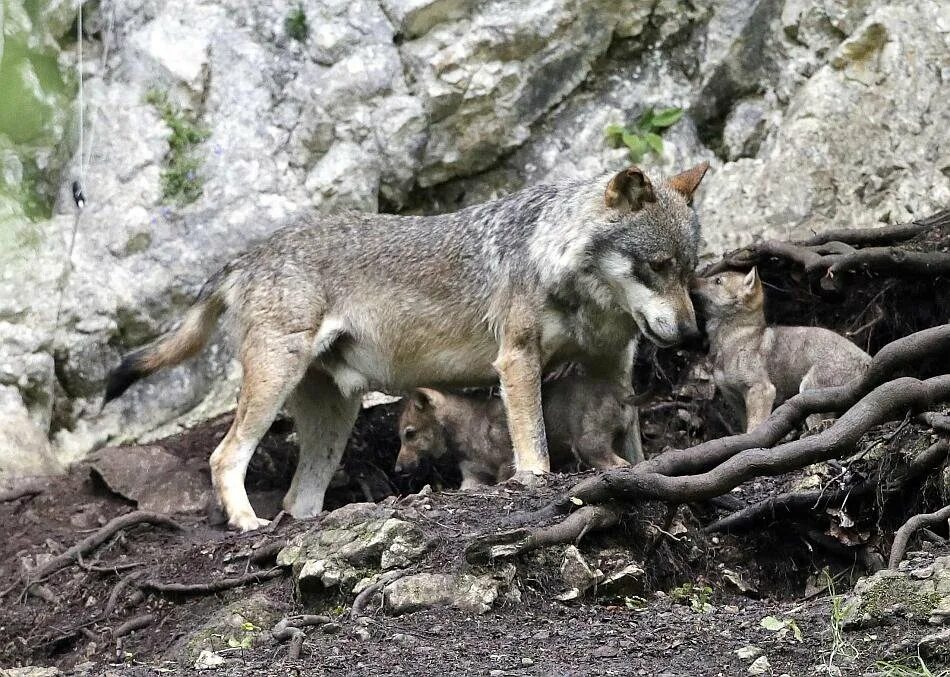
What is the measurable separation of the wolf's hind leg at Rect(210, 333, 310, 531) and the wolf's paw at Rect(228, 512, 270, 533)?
22 cm

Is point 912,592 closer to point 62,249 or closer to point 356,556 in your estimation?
point 356,556

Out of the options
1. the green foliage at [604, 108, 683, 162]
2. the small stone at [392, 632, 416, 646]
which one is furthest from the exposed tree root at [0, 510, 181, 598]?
the green foliage at [604, 108, 683, 162]

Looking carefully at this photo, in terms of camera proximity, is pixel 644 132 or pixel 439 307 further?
pixel 644 132

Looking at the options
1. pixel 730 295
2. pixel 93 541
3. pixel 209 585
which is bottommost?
pixel 730 295

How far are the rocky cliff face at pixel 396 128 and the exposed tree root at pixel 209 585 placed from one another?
2911mm

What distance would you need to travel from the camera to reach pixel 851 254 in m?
9.48

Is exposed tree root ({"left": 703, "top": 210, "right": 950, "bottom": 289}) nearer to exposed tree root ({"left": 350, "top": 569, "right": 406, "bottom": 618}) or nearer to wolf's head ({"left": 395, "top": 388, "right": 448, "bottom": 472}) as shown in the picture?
wolf's head ({"left": 395, "top": 388, "right": 448, "bottom": 472})

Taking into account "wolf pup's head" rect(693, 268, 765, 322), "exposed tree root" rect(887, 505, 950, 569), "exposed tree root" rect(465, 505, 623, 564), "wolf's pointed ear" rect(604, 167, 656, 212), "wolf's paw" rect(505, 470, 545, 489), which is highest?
"wolf's pointed ear" rect(604, 167, 656, 212)

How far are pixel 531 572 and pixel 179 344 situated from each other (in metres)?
4.69

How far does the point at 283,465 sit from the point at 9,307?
2735 mm

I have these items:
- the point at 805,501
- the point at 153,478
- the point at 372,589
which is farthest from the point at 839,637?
the point at 153,478

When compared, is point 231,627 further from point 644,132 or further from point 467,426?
point 644,132

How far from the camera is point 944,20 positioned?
10953 mm

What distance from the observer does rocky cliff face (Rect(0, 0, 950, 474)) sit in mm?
10867
